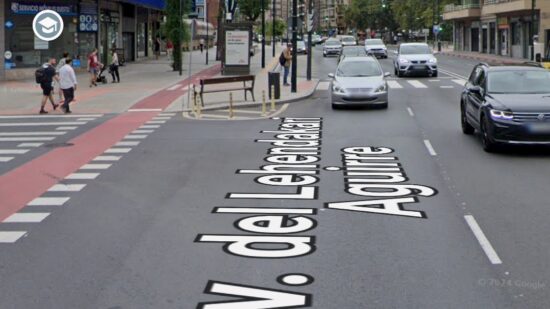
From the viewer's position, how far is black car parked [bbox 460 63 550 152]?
41.8 ft

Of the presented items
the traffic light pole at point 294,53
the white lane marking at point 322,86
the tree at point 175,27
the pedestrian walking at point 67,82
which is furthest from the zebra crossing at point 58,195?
the tree at point 175,27

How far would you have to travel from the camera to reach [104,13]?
143 ft

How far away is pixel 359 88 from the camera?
21078 millimetres

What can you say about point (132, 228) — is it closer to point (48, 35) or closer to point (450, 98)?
point (450, 98)

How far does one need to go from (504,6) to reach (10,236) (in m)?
55.2

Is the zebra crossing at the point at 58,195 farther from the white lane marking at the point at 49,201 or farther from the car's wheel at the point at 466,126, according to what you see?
the car's wheel at the point at 466,126

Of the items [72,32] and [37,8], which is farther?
[72,32]

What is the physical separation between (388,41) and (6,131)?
4639 inches

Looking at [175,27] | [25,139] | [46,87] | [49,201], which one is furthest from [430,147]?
[175,27]

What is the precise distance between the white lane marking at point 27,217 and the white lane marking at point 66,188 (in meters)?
1.47

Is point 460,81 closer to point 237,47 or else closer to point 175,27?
point 237,47

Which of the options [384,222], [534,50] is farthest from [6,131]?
[534,50]

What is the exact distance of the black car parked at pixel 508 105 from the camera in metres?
12.7

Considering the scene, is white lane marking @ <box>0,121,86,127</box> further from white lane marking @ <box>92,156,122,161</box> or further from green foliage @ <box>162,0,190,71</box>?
green foliage @ <box>162,0,190,71</box>
